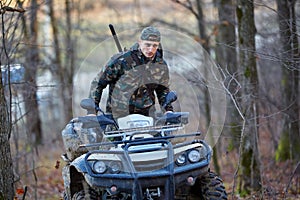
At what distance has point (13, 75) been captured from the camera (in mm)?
11148

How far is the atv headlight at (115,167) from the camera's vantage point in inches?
293

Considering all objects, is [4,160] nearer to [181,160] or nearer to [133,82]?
[133,82]

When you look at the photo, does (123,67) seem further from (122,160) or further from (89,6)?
(89,6)

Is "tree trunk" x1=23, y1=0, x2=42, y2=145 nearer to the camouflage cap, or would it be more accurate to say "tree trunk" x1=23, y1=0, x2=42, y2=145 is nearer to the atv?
the camouflage cap

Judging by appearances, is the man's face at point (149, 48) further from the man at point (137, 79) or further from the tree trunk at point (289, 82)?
the tree trunk at point (289, 82)

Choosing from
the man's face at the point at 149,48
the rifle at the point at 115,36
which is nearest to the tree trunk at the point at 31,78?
the rifle at the point at 115,36

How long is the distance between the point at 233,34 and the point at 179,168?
32.6 ft

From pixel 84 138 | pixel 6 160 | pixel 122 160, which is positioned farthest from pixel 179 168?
pixel 6 160

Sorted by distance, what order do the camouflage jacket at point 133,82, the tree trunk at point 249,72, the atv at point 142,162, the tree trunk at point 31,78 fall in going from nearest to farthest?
the atv at point 142,162 → the camouflage jacket at point 133,82 → the tree trunk at point 249,72 → the tree trunk at point 31,78

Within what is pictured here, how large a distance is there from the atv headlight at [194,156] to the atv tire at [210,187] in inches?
18.3

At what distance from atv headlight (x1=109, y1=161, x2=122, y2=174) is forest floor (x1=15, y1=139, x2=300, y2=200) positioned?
3.01 metres

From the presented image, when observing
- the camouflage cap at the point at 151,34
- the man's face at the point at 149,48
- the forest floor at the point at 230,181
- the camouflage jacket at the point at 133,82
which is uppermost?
the camouflage cap at the point at 151,34

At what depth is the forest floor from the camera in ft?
35.7

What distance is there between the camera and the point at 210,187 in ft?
25.9
